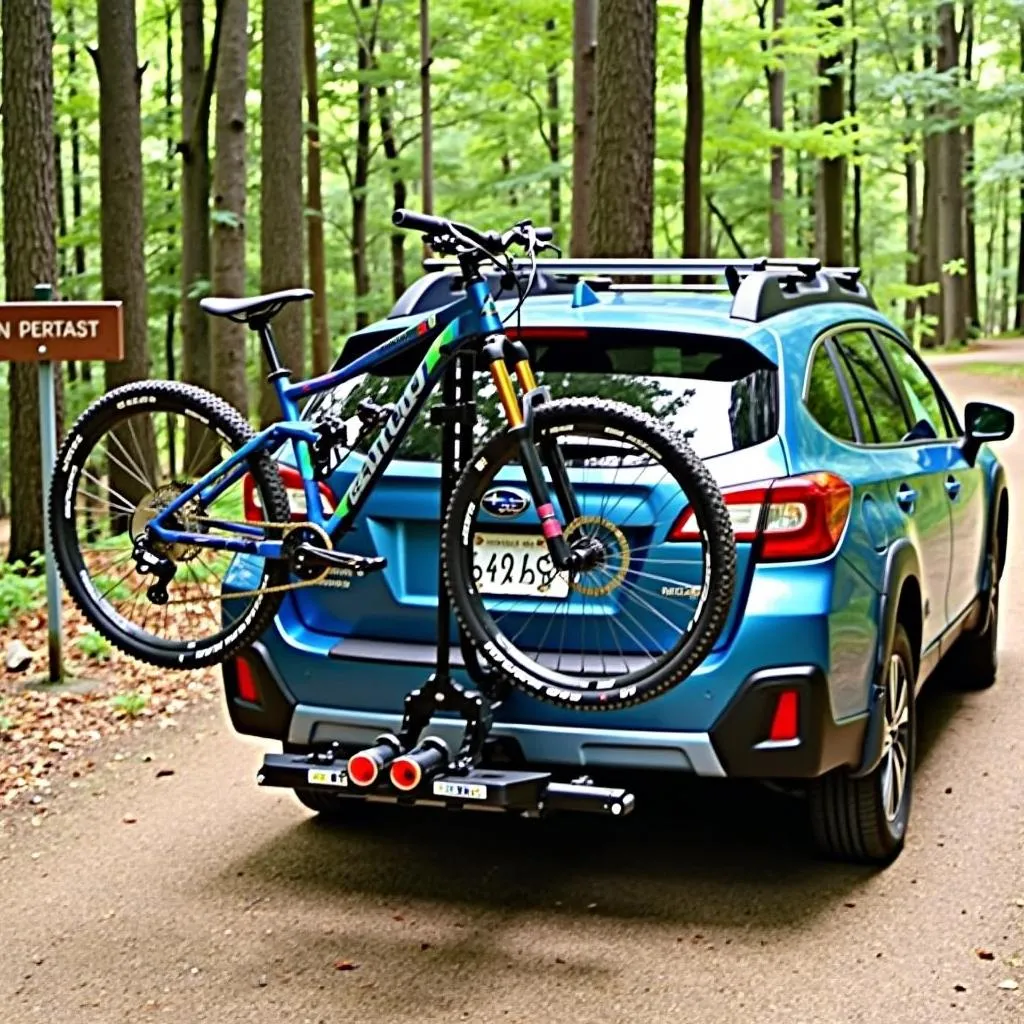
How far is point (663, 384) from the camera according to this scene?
4672 millimetres

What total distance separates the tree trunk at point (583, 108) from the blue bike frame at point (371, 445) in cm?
941

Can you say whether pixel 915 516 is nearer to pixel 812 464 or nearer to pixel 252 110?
pixel 812 464

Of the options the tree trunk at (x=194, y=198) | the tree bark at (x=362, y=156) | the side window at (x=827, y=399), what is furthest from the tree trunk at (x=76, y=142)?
the side window at (x=827, y=399)

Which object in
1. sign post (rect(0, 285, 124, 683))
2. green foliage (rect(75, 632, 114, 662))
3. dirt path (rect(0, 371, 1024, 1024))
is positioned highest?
sign post (rect(0, 285, 124, 683))

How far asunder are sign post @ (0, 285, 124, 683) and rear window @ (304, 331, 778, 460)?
3.06 metres

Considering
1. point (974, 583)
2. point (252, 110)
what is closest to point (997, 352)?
point (252, 110)

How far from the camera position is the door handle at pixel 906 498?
5230 millimetres

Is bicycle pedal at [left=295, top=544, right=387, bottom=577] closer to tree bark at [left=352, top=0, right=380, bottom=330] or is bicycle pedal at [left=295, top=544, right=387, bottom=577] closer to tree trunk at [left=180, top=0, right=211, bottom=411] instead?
tree trunk at [left=180, top=0, right=211, bottom=411]

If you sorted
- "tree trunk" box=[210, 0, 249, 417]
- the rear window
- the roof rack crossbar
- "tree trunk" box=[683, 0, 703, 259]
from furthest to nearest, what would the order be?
"tree trunk" box=[683, 0, 703, 259], "tree trunk" box=[210, 0, 249, 417], the roof rack crossbar, the rear window

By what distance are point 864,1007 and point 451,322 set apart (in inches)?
88.1

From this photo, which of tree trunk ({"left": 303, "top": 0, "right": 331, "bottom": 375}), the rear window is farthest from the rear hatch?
tree trunk ({"left": 303, "top": 0, "right": 331, "bottom": 375})

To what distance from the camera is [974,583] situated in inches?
273

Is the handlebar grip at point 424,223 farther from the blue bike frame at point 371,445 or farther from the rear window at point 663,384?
the rear window at point 663,384

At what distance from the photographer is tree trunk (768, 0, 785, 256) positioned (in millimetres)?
23312
